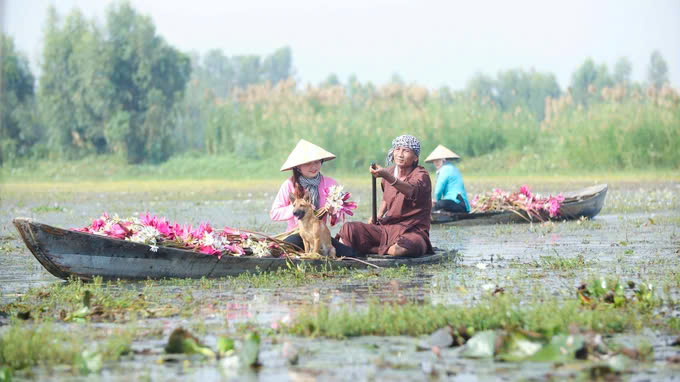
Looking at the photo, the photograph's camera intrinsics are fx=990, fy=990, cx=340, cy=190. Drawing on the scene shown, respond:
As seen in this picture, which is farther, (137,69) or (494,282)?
(137,69)

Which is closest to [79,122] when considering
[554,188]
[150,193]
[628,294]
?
[150,193]

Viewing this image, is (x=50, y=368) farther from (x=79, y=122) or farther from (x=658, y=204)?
(x=79, y=122)

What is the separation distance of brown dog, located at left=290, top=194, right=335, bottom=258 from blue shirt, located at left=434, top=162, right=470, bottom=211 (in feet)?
18.6

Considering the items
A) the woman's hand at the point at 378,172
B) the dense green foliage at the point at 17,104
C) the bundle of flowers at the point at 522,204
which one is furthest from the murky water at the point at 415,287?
the dense green foliage at the point at 17,104

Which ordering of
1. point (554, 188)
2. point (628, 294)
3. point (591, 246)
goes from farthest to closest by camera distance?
point (554, 188) < point (591, 246) < point (628, 294)

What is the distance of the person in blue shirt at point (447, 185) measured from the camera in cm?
1518

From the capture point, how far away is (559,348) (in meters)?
5.76

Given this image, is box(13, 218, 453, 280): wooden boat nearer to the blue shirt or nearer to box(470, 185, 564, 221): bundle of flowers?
the blue shirt

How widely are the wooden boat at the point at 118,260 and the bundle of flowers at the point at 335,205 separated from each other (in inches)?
17.9

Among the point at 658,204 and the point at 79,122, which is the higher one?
the point at 79,122

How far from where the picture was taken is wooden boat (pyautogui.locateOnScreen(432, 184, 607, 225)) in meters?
15.5

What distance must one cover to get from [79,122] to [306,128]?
1401 centimetres

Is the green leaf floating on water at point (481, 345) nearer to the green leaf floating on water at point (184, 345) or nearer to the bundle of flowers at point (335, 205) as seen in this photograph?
the green leaf floating on water at point (184, 345)

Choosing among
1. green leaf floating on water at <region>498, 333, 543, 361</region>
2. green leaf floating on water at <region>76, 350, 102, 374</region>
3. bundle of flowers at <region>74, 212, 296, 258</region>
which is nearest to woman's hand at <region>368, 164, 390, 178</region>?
bundle of flowers at <region>74, 212, 296, 258</region>
